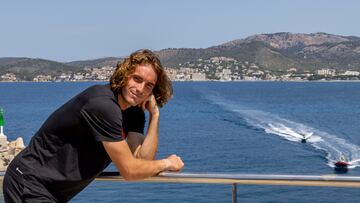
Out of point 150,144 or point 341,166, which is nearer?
point 150,144

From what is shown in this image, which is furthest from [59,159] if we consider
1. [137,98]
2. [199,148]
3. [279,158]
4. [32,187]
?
[199,148]

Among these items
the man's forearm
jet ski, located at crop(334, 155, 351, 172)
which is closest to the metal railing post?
the man's forearm

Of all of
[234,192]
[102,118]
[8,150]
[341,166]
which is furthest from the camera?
[341,166]

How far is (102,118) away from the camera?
2455 mm

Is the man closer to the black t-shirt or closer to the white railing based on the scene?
the black t-shirt

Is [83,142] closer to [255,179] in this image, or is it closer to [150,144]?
[150,144]

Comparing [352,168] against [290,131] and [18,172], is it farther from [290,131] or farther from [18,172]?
[18,172]

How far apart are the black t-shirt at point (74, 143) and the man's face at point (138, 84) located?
0.19 feet

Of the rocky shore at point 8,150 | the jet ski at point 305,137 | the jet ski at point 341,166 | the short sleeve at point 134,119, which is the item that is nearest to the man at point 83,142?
the short sleeve at point 134,119

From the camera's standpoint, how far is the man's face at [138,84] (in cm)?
260

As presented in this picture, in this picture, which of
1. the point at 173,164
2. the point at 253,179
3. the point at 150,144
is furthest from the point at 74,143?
the point at 253,179

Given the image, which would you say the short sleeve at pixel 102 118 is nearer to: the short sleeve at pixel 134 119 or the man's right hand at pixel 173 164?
the short sleeve at pixel 134 119

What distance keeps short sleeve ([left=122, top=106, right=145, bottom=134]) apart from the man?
0.19 m

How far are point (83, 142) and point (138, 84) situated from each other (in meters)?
0.34
